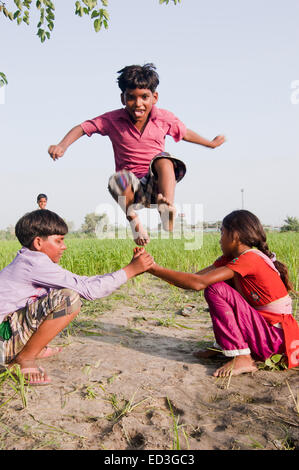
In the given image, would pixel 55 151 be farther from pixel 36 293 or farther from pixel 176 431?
pixel 176 431

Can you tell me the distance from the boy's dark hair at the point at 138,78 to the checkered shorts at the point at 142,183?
61 cm

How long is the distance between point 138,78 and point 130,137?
502mm

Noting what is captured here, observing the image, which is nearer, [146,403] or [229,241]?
[146,403]

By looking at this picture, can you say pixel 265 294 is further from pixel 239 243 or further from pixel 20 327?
pixel 20 327

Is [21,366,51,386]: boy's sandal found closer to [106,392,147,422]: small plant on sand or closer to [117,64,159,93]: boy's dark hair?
[106,392,147,422]: small plant on sand

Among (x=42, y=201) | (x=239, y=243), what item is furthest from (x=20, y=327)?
(x=42, y=201)

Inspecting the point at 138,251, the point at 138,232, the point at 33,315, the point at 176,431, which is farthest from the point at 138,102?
the point at 176,431

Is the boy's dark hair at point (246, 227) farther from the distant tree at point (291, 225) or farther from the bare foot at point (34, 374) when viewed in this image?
the distant tree at point (291, 225)

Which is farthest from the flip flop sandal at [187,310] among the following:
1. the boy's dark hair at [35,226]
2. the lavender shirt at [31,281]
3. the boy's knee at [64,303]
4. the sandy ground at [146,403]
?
the boy's dark hair at [35,226]

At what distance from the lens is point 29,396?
1963 mm

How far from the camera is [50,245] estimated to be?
2.48 metres

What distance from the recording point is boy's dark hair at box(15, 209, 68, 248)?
2434mm
